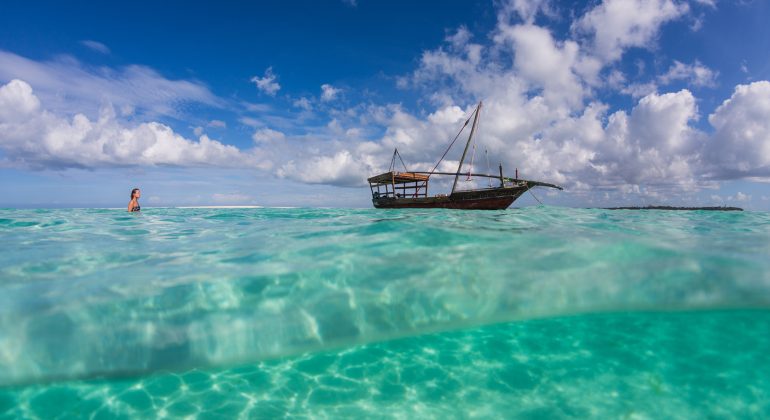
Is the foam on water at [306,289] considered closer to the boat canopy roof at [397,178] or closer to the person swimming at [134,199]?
the person swimming at [134,199]

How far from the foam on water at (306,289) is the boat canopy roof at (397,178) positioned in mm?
25271

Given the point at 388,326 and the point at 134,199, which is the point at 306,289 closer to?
the point at 388,326

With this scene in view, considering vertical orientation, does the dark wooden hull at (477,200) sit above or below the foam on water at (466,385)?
above

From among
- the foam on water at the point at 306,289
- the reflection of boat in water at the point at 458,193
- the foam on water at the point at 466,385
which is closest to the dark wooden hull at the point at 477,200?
the reflection of boat in water at the point at 458,193

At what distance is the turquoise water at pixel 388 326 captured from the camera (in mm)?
4559

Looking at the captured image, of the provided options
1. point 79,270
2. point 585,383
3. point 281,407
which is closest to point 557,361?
point 585,383

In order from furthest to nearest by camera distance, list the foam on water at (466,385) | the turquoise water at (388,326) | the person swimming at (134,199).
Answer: the person swimming at (134,199) → the turquoise water at (388,326) → the foam on water at (466,385)

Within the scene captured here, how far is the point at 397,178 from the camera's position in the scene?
121 feet

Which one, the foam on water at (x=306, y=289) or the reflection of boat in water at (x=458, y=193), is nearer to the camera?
the foam on water at (x=306, y=289)

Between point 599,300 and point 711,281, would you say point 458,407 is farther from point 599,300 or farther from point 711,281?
point 711,281

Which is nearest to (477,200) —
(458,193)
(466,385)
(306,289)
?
(458,193)

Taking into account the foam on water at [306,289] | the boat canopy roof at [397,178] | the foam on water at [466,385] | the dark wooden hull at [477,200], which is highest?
the boat canopy roof at [397,178]

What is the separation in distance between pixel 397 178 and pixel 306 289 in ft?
99.2

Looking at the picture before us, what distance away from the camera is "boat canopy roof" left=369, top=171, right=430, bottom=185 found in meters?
35.6
